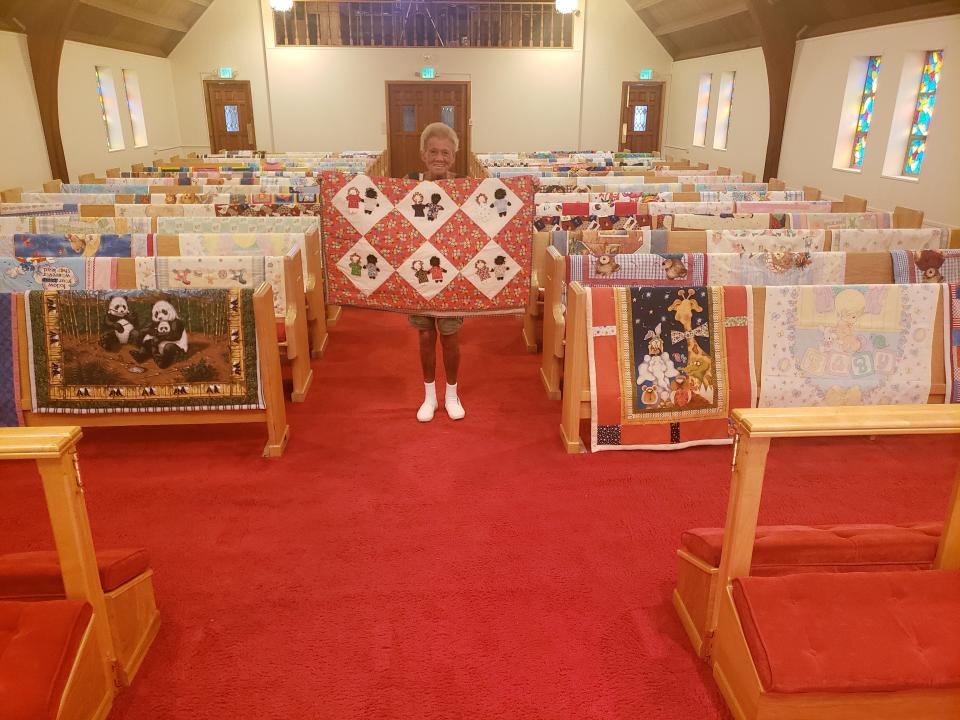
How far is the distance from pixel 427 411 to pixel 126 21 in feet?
32.6

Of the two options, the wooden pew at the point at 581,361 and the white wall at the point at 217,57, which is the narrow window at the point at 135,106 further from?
the wooden pew at the point at 581,361

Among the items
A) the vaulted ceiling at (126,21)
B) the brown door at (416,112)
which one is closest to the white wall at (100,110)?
the vaulted ceiling at (126,21)

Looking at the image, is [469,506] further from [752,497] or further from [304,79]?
[304,79]

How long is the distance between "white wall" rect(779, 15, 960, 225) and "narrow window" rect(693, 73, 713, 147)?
11.1 feet

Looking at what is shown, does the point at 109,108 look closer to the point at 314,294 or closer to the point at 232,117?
the point at 232,117

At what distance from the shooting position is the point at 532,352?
4812 millimetres

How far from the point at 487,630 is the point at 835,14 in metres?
8.43

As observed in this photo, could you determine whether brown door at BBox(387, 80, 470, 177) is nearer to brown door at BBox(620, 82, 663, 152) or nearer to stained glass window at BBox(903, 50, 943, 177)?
brown door at BBox(620, 82, 663, 152)

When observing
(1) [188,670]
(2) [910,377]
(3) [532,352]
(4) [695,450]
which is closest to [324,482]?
(1) [188,670]

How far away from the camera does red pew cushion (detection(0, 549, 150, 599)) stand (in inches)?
71.4

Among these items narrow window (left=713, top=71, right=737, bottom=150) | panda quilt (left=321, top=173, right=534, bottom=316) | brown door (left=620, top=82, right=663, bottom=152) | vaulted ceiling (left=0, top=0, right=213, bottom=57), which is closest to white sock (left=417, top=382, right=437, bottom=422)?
panda quilt (left=321, top=173, right=534, bottom=316)

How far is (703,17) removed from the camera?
1064 centimetres

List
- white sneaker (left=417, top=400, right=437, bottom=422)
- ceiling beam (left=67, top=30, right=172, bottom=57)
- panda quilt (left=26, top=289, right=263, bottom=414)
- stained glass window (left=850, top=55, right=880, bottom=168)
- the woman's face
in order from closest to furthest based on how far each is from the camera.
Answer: panda quilt (left=26, top=289, right=263, bottom=414) → the woman's face → white sneaker (left=417, top=400, right=437, bottom=422) → stained glass window (left=850, top=55, right=880, bottom=168) → ceiling beam (left=67, top=30, right=172, bottom=57)

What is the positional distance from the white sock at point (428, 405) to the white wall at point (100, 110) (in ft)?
26.7
